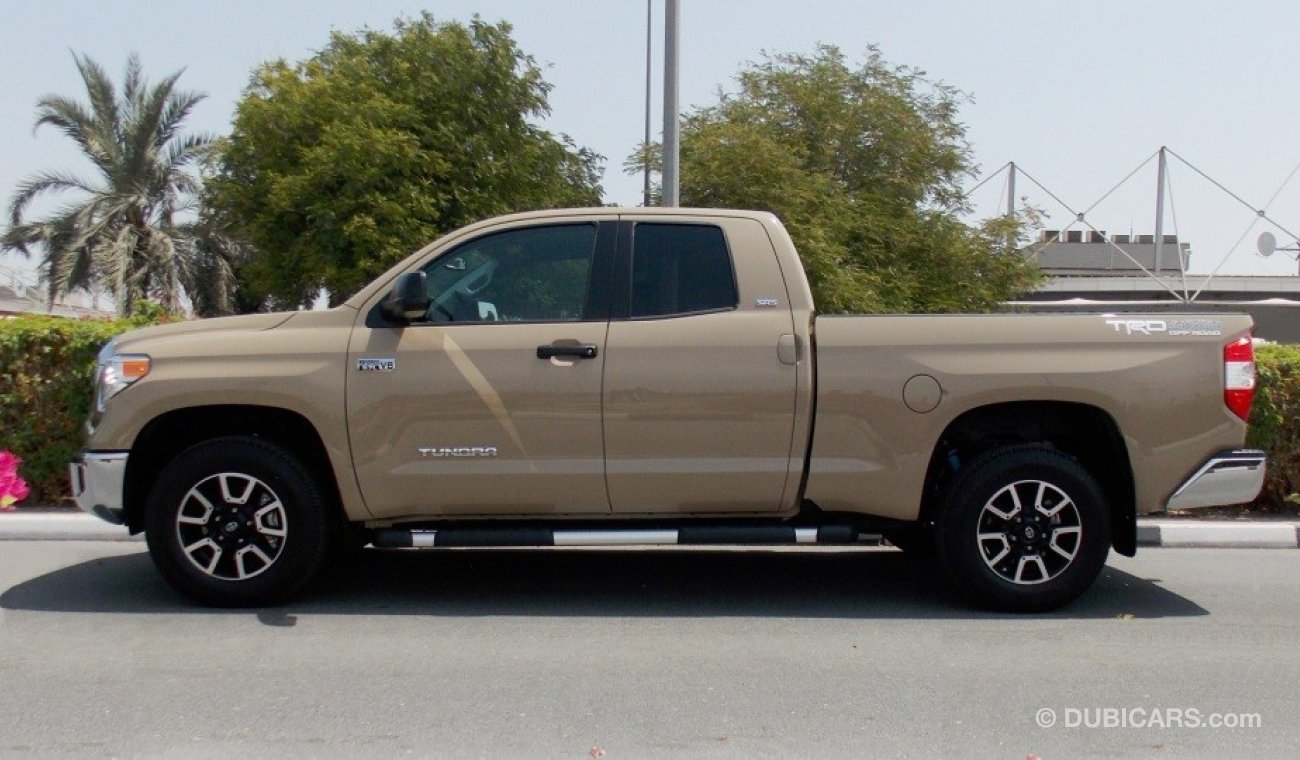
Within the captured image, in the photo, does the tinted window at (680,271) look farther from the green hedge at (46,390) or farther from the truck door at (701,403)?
the green hedge at (46,390)

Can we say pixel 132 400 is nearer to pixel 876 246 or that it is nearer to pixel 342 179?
pixel 342 179

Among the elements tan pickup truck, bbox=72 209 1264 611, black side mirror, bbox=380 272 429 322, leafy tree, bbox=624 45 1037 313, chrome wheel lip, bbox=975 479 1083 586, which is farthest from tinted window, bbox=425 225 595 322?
leafy tree, bbox=624 45 1037 313

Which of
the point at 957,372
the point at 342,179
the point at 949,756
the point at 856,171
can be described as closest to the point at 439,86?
the point at 342,179

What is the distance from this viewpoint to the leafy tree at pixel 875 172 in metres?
20.0

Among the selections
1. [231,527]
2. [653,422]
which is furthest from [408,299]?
[231,527]

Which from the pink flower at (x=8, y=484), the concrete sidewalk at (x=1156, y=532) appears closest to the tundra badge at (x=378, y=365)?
the pink flower at (x=8, y=484)

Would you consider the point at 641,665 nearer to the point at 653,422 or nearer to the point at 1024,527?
the point at 653,422

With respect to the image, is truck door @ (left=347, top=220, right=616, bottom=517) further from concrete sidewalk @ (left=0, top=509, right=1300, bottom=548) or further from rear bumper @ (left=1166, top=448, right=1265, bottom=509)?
concrete sidewalk @ (left=0, top=509, right=1300, bottom=548)

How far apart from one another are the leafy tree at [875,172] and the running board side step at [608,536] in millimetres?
13066

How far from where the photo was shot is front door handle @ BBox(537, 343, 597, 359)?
648 centimetres

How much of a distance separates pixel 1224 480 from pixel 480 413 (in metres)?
3.68

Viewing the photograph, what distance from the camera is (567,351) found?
6.48m

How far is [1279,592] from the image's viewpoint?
7492mm

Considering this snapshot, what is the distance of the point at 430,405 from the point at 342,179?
16.1 m
